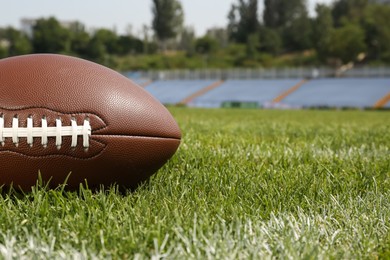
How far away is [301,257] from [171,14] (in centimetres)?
6298

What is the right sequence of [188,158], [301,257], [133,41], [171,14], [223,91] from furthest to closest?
1. [133,41]
2. [171,14]
3. [223,91]
4. [188,158]
5. [301,257]

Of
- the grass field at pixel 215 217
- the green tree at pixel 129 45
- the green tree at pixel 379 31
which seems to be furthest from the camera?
the green tree at pixel 129 45

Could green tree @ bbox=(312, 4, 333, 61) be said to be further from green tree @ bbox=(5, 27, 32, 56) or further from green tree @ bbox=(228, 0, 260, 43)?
green tree @ bbox=(5, 27, 32, 56)

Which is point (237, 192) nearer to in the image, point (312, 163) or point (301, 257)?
point (301, 257)

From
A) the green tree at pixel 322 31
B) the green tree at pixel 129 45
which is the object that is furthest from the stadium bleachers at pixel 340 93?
the green tree at pixel 129 45

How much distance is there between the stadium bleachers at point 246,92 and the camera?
31516mm

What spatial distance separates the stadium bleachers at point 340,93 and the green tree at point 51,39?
39.4 meters

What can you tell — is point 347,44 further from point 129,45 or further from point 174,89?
point 129,45

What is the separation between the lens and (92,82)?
1.91 metres

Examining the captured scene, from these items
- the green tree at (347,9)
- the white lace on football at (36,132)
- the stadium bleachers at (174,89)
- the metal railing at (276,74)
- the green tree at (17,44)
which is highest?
the green tree at (347,9)

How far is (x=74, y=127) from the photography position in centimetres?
173

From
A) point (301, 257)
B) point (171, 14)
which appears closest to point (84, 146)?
point (301, 257)

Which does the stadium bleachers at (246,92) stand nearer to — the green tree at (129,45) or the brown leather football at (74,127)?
the brown leather football at (74,127)

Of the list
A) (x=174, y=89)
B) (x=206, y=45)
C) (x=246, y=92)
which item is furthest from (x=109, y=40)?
(x=246, y=92)
